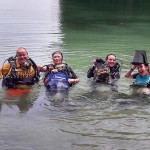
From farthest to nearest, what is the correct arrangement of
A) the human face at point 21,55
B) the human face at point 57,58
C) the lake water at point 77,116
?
1. the human face at point 57,58
2. the human face at point 21,55
3. the lake water at point 77,116

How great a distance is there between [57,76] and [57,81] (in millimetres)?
120

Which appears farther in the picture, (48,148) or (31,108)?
(31,108)

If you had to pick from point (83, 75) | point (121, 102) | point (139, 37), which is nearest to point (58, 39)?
point (139, 37)

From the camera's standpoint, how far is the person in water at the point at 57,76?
9234 millimetres

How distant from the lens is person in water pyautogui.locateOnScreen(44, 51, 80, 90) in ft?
30.3

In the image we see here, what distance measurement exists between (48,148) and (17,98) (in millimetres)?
2754

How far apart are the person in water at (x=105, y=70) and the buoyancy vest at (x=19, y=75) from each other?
1.46 meters

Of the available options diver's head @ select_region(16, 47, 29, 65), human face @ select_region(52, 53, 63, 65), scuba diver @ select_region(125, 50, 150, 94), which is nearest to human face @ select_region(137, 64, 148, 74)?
scuba diver @ select_region(125, 50, 150, 94)

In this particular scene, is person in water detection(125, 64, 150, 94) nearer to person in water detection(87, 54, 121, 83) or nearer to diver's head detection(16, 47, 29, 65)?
person in water detection(87, 54, 121, 83)

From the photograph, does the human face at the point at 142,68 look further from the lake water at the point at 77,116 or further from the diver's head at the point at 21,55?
the diver's head at the point at 21,55

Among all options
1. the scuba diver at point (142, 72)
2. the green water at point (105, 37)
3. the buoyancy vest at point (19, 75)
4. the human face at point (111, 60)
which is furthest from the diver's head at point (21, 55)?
the green water at point (105, 37)

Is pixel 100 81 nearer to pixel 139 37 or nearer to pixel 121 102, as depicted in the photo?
pixel 121 102

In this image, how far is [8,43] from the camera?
1602 cm

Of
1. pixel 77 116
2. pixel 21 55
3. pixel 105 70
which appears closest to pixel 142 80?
pixel 105 70
